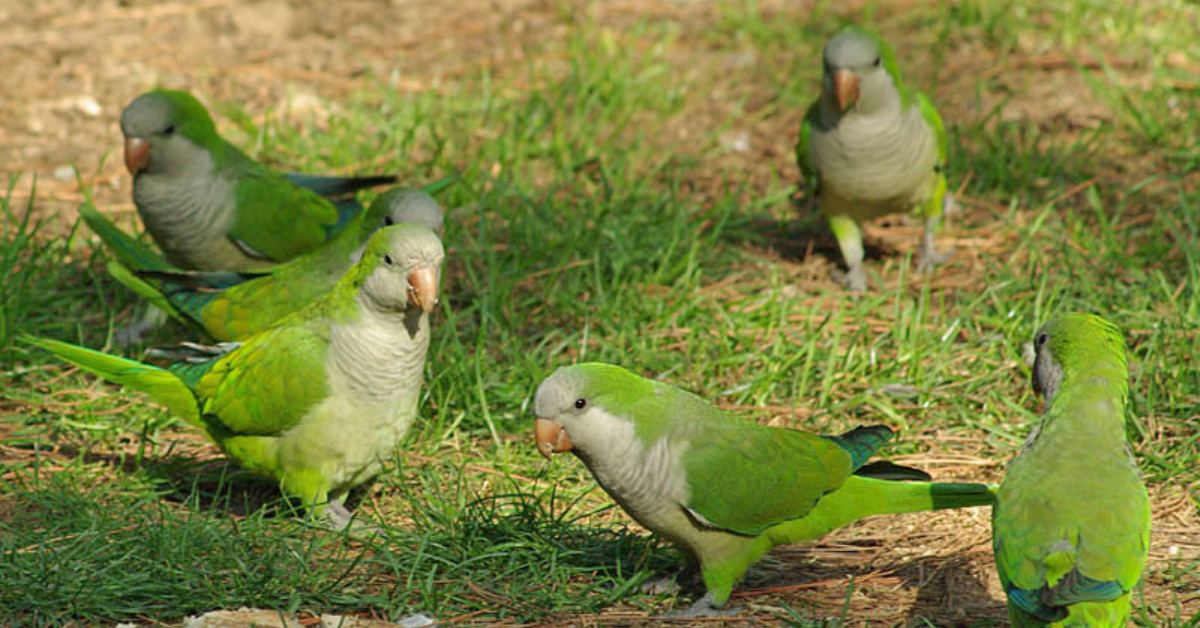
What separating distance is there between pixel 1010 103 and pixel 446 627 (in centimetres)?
507

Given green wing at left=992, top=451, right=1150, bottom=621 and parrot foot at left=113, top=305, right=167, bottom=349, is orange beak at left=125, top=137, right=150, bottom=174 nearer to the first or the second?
parrot foot at left=113, top=305, right=167, bottom=349

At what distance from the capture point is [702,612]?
354cm

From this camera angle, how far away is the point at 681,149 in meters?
6.96

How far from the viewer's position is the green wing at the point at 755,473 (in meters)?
3.42

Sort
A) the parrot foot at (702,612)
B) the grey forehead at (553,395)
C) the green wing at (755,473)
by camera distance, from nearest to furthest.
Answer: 1. the grey forehead at (553,395)
2. the green wing at (755,473)
3. the parrot foot at (702,612)

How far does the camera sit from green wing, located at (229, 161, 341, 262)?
5.41 metres

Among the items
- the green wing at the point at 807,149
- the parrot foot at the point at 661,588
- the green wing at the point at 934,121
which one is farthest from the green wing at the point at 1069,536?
the green wing at the point at 934,121

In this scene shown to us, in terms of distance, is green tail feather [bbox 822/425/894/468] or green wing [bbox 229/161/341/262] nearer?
green tail feather [bbox 822/425/894/468]

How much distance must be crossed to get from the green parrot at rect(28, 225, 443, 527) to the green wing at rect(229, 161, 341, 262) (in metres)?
1.17

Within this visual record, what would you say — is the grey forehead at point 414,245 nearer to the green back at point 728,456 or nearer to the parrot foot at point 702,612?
the green back at point 728,456

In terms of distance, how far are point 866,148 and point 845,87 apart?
335mm

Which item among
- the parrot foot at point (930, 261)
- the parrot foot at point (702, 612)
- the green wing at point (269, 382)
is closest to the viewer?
the parrot foot at point (702, 612)

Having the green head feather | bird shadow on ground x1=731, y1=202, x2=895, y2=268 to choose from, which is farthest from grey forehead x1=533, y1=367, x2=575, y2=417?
bird shadow on ground x1=731, y1=202, x2=895, y2=268

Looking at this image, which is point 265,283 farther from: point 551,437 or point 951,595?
point 951,595
